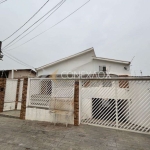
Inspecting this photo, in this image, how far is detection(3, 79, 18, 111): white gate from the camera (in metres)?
8.01

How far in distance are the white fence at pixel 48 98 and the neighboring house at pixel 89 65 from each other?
6421 millimetres

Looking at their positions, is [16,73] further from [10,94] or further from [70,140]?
[70,140]

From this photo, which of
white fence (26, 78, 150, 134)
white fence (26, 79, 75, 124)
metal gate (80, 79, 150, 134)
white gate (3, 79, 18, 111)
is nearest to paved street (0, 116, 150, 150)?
metal gate (80, 79, 150, 134)

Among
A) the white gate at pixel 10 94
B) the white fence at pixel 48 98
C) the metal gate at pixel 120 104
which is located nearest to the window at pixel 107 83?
the metal gate at pixel 120 104

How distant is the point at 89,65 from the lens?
13070 mm

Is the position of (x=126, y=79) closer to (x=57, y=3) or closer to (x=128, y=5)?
(x=128, y=5)

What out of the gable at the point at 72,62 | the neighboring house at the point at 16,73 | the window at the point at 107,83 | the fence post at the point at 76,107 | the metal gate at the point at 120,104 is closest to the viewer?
the metal gate at the point at 120,104

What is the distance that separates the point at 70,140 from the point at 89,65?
10027 millimetres

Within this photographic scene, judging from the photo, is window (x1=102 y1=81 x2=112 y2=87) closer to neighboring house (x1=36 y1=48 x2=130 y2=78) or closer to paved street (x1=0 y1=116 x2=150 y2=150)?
paved street (x1=0 y1=116 x2=150 y2=150)

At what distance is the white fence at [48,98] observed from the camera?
5.61m

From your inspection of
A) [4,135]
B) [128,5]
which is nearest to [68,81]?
[4,135]

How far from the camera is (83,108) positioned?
232 inches

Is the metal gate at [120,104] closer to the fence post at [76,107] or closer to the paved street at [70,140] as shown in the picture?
the fence post at [76,107]

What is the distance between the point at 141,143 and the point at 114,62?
403 inches
